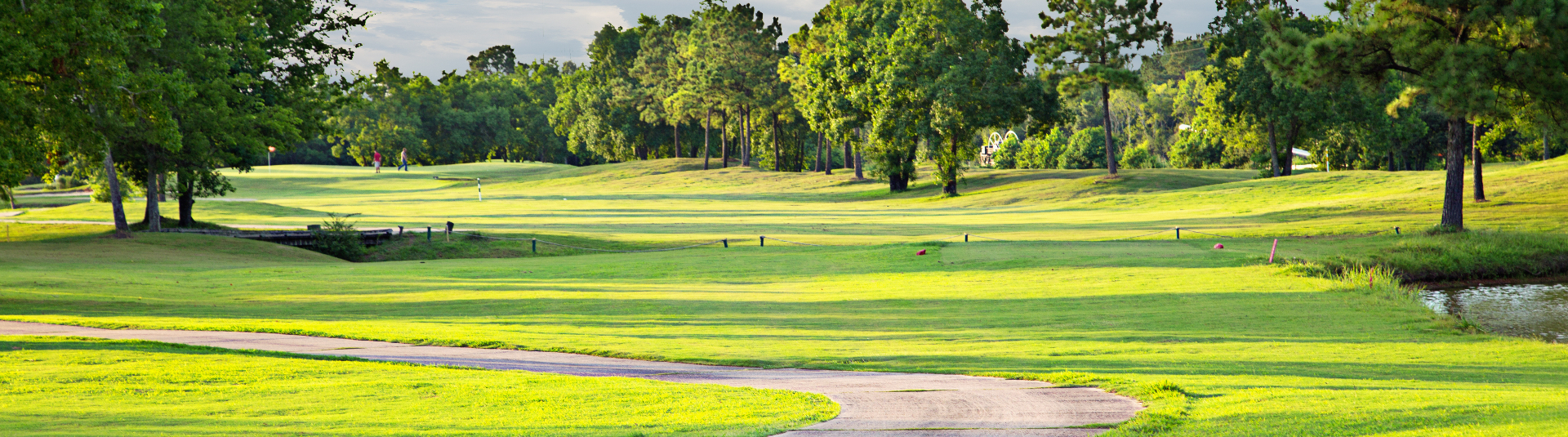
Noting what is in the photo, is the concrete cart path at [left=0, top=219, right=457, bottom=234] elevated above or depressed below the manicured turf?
above

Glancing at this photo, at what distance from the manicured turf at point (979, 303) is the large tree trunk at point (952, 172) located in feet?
53.1

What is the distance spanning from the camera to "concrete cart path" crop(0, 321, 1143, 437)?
25.5 feet

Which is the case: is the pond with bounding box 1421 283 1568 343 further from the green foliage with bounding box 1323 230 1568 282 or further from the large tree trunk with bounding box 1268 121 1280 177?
the large tree trunk with bounding box 1268 121 1280 177

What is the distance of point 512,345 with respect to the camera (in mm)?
13891

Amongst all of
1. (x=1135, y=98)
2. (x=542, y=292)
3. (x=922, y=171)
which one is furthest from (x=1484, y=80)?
(x=1135, y=98)

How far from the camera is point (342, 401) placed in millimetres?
8883

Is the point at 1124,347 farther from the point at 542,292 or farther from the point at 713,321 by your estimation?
the point at 542,292

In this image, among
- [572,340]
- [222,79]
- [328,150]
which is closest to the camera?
[572,340]

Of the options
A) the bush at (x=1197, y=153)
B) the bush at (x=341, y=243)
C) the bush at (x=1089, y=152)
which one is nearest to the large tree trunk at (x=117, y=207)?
the bush at (x=341, y=243)

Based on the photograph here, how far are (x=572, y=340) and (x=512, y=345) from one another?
833mm

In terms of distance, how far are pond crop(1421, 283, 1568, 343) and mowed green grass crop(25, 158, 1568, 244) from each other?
7384 mm

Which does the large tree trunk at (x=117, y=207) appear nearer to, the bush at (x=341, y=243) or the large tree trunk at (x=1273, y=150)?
the bush at (x=341, y=243)

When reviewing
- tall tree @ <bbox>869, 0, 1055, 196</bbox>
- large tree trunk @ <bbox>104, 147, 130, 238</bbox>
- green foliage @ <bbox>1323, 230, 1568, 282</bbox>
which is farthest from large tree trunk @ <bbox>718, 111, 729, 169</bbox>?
green foliage @ <bbox>1323, 230, 1568, 282</bbox>

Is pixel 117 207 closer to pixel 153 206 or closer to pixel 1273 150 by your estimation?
pixel 153 206
